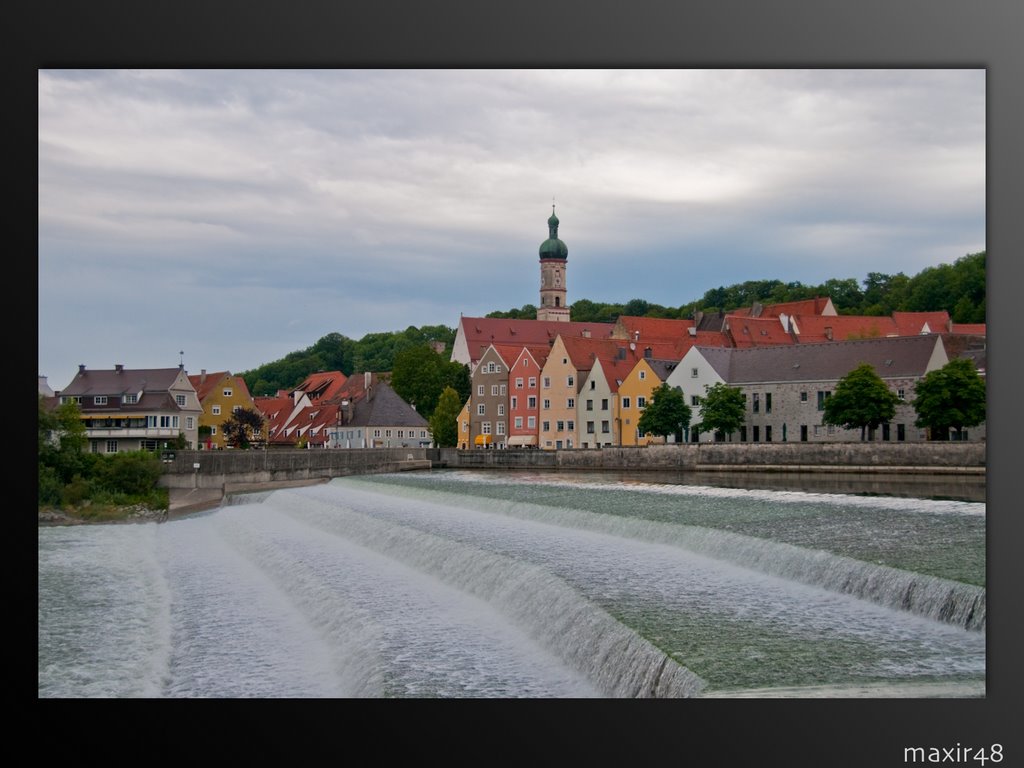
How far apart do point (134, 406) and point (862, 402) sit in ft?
50.0

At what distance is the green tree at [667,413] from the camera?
32.6 m

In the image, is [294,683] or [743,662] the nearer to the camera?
[743,662]

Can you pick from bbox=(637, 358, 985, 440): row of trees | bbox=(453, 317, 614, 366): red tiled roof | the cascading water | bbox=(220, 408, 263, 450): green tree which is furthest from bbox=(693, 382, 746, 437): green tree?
the cascading water

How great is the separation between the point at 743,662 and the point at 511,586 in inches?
124

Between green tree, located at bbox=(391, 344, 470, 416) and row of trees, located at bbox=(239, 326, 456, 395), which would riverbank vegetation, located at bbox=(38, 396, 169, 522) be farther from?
green tree, located at bbox=(391, 344, 470, 416)

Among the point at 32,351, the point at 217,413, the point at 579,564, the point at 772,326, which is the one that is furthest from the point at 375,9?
the point at 772,326

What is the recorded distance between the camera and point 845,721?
6242 millimetres

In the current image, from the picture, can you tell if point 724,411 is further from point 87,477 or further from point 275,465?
point 87,477

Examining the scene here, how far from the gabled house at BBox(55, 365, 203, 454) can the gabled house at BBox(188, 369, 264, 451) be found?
841 mm

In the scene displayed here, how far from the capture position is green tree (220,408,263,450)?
27.4 metres

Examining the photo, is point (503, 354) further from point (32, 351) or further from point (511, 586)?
point (32, 351)

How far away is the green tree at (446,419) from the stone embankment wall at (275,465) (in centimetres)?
225

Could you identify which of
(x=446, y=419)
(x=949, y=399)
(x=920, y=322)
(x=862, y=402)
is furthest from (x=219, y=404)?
(x=949, y=399)

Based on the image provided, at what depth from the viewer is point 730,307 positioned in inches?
1702
